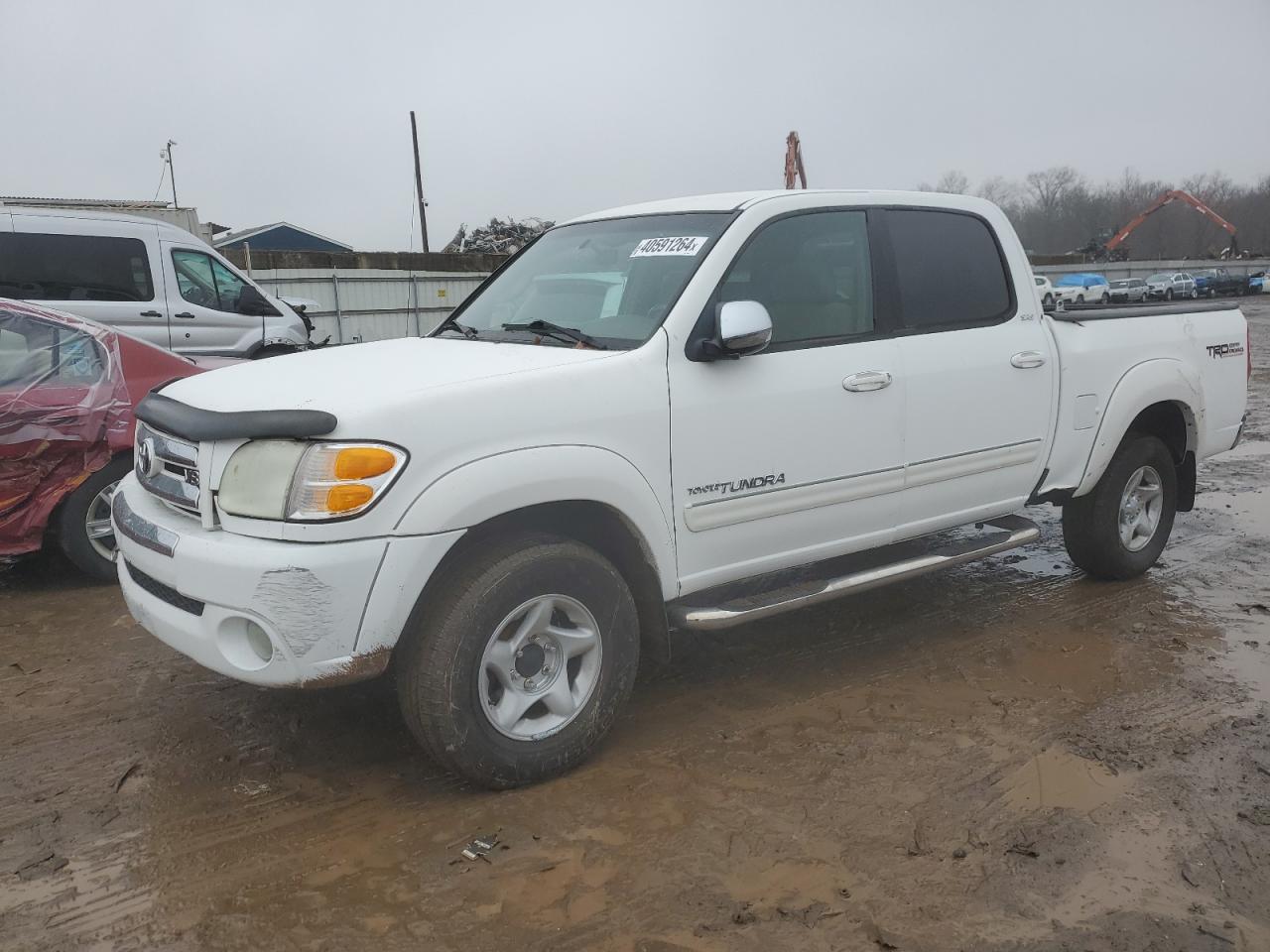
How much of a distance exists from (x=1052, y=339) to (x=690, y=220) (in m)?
1.89

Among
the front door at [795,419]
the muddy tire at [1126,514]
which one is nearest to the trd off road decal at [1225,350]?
the muddy tire at [1126,514]

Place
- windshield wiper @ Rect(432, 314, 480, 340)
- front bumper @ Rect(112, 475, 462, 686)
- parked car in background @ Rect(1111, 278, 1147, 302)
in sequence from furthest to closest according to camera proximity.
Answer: parked car in background @ Rect(1111, 278, 1147, 302)
windshield wiper @ Rect(432, 314, 480, 340)
front bumper @ Rect(112, 475, 462, 686)

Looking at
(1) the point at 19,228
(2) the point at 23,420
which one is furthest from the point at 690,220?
(1) the point at 19,228

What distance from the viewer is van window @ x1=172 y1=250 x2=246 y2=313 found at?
9.98m

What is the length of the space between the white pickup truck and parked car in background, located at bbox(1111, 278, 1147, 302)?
40473 mm

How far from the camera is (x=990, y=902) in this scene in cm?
265

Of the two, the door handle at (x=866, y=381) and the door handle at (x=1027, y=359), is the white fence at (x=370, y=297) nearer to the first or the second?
the door handle at (x=1027, y=359)

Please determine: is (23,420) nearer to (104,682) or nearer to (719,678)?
(104,682)

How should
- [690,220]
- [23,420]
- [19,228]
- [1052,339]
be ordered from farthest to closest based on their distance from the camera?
[19,228] < [23,420] < [1052,339] < [690,220]

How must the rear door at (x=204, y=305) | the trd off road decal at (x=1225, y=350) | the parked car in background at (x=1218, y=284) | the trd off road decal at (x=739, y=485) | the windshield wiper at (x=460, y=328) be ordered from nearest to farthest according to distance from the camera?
1. the trd off road decal at (x=739, y=485)
2. the windshield wiper at (x=460, y=328)
3. the trd off road decal at (x=1225, y=350)
4. the rear door at (x=204, y=305)
5. the parked car in background at (x=1218, y=284)

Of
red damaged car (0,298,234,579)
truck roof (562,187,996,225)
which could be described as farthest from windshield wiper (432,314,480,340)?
red damaged car (0,298,234,579)

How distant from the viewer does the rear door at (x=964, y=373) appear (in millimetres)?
4109

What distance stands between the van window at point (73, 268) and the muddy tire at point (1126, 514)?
28.1ft

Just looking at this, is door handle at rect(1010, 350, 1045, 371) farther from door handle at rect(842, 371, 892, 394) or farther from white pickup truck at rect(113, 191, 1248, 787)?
door handle at rect(842, 371, 892, 394)
